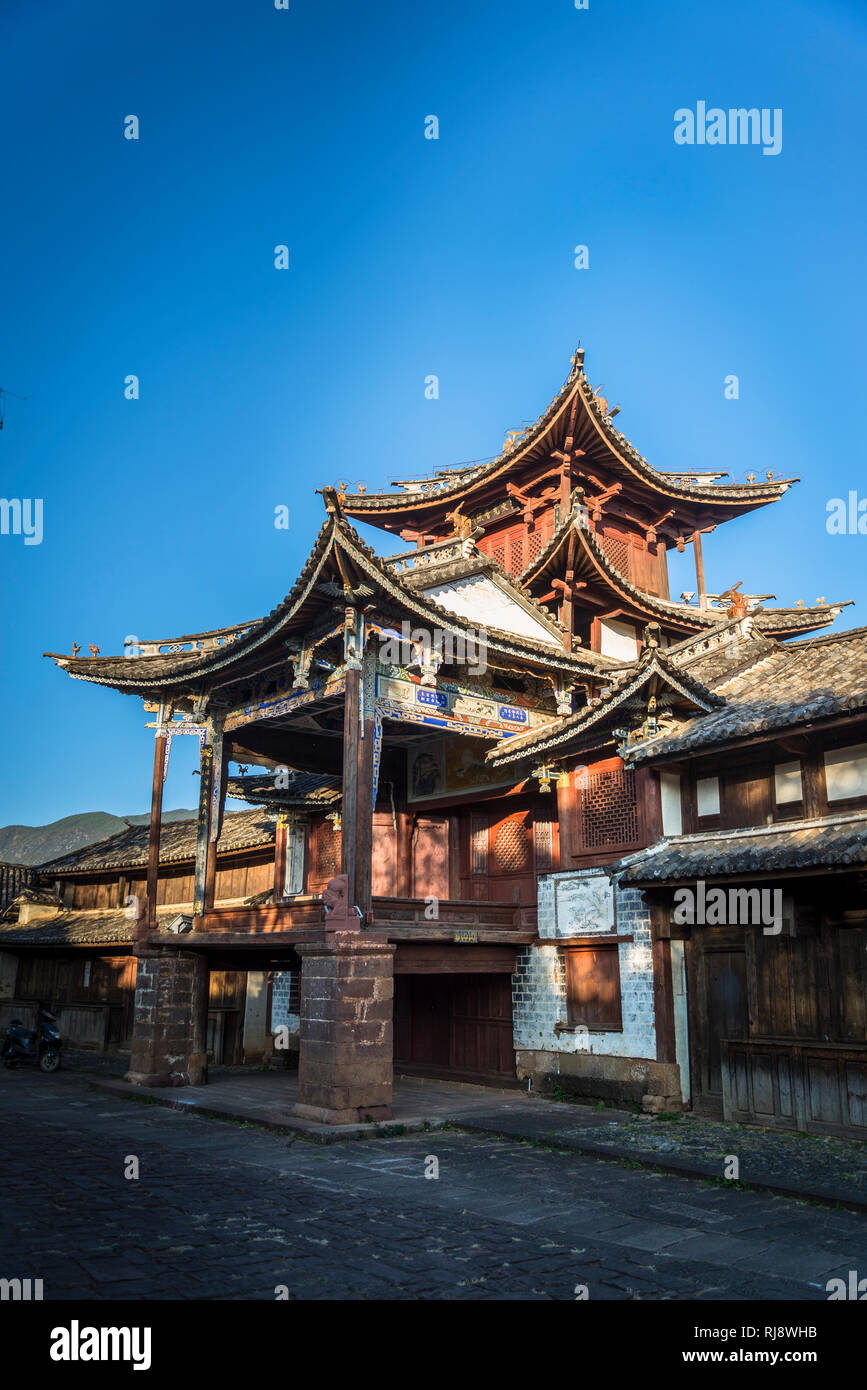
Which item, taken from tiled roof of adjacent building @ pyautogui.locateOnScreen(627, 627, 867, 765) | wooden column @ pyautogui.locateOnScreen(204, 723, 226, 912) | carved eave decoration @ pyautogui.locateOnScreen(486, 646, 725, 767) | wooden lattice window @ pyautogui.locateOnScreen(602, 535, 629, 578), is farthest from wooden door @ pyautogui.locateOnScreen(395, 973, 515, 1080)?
wooden lattice window @ pyautogui.locateOnScreen(602, 535, 629, 578)

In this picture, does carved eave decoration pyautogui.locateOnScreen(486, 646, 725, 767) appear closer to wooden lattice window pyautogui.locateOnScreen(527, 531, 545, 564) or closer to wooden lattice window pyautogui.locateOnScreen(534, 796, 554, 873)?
wooden lattice window pyautogui.locateOnScreen(534, 796, 554, 873)

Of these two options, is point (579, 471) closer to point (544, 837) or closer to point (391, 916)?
point (544, 837)

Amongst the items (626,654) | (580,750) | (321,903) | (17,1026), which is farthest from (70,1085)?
(626,654)

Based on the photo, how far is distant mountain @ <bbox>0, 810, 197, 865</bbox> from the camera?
109 metres

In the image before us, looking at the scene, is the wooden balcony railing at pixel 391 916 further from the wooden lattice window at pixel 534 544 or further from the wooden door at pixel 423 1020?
the wooden lattice window at pixel 534 544

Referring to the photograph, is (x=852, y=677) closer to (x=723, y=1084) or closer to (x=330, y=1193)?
(x=723, y=1084)

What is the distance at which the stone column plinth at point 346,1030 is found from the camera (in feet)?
41.0

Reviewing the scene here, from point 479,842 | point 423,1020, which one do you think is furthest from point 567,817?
point 423,1020

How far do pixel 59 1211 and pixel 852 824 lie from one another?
9453 mm

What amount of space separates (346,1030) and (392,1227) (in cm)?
489

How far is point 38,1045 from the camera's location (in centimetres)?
2208

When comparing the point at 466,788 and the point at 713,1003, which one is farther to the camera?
the point at 466,788

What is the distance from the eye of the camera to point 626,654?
21734mm
